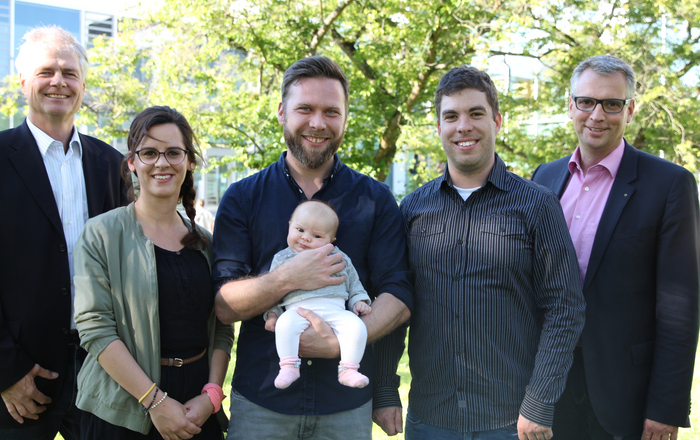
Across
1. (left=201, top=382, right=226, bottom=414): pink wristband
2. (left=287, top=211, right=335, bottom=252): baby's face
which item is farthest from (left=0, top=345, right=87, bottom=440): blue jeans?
(left=287, top=211, right=335, bottom=252): baby's face

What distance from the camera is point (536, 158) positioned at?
12680 mm

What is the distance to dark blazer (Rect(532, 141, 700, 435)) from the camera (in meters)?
2.86

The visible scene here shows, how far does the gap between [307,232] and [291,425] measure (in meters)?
0.91

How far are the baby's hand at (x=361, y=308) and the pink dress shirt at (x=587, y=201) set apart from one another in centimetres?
124

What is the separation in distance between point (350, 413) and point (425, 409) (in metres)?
0.40

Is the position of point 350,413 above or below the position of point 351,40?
below

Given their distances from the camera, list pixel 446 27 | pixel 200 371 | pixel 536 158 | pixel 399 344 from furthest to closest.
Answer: pixel 536 158
pixel 446 27
pixel 399 344
pixel 200 371

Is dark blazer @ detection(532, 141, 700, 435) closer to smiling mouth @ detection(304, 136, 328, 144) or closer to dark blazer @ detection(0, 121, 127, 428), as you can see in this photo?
smiling mouth @ detection(304, 136, 328, 144)

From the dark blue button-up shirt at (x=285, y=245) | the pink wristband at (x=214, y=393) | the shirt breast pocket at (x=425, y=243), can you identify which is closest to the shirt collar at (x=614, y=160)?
the shirt breast pocket at (x=425, y=243)

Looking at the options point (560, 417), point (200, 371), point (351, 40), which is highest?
point (351, 40)

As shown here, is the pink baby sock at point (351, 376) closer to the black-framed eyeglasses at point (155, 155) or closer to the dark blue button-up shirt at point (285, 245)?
the dark blue button-up shirt at point (285, 245)

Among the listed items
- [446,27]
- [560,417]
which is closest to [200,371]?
[560,417]

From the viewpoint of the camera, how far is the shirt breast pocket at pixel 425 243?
9.25ft

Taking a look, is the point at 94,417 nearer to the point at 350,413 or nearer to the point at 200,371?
the point at 200,371
